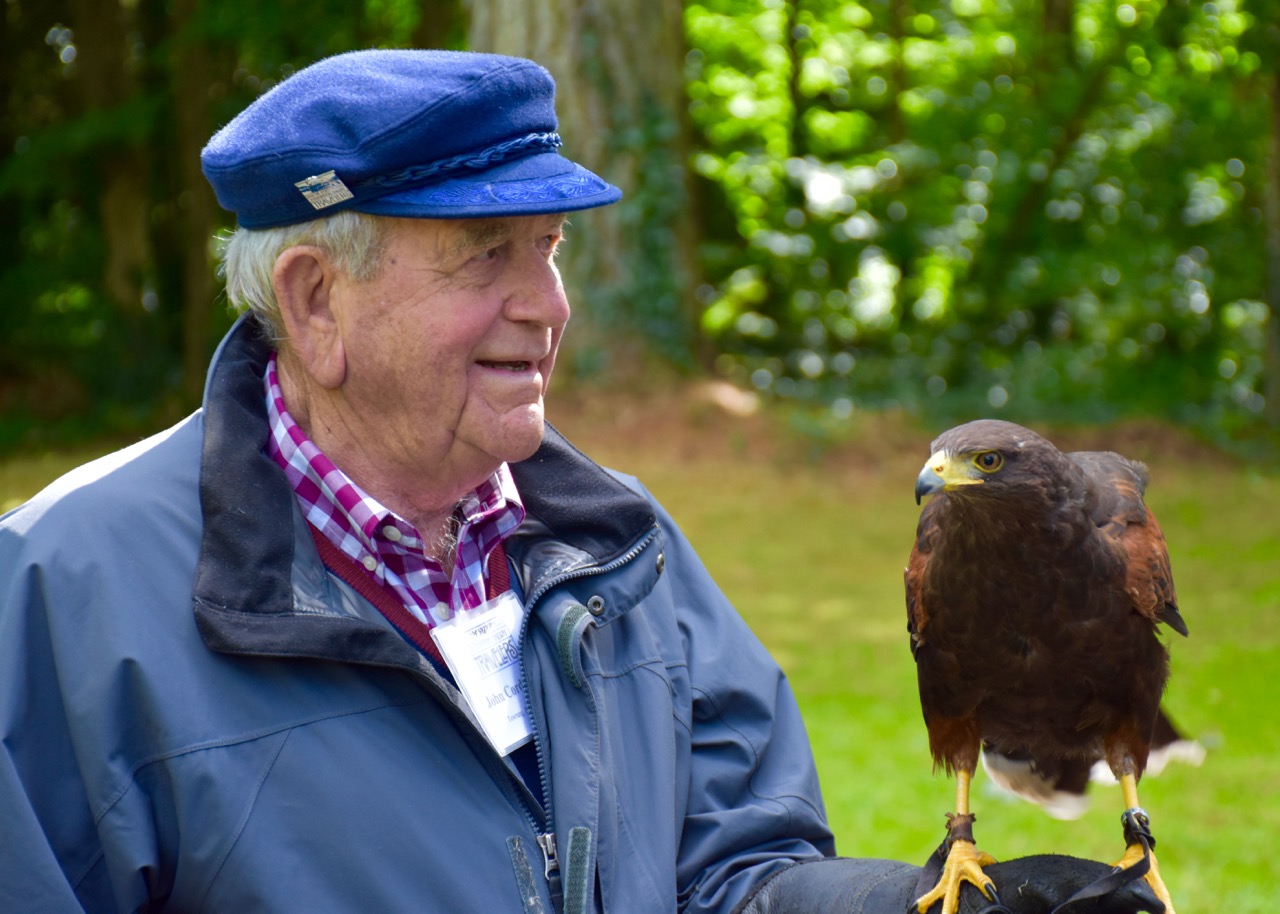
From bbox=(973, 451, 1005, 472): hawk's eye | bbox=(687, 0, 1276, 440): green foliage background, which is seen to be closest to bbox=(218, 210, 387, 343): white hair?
bbox=(973, 451, 1005, 472): hawk's eye

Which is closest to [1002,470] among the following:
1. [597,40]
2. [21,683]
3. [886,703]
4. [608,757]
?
[608,757]

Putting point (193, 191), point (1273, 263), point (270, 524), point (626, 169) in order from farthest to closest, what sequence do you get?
1. point (193, 191)
2. point (1273, 263)
3. point (626, 169)
4. point (270, 524)

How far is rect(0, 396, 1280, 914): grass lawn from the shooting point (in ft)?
15.7

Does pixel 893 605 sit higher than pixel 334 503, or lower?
lower

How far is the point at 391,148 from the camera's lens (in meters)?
1.84

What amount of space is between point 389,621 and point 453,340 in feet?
1.37

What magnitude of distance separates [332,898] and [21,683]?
18.4 inches

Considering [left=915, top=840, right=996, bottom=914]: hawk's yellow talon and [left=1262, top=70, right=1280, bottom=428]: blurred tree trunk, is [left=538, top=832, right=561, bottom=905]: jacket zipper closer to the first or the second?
[left=915, top=840, right=996, bottom=914]: hawk's yellow talon

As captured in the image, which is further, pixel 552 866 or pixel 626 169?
pixel 626 169

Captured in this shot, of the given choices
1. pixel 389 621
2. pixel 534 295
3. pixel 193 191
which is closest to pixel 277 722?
pixel 389 621

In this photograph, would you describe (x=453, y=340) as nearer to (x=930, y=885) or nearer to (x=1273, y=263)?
(x=930, y=885)

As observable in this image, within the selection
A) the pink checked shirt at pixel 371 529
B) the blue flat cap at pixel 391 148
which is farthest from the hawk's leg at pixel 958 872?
the blue flat cap at pixel 391 148

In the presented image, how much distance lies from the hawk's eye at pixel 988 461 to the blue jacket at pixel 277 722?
0.59m

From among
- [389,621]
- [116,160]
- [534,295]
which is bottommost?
[116,160]
